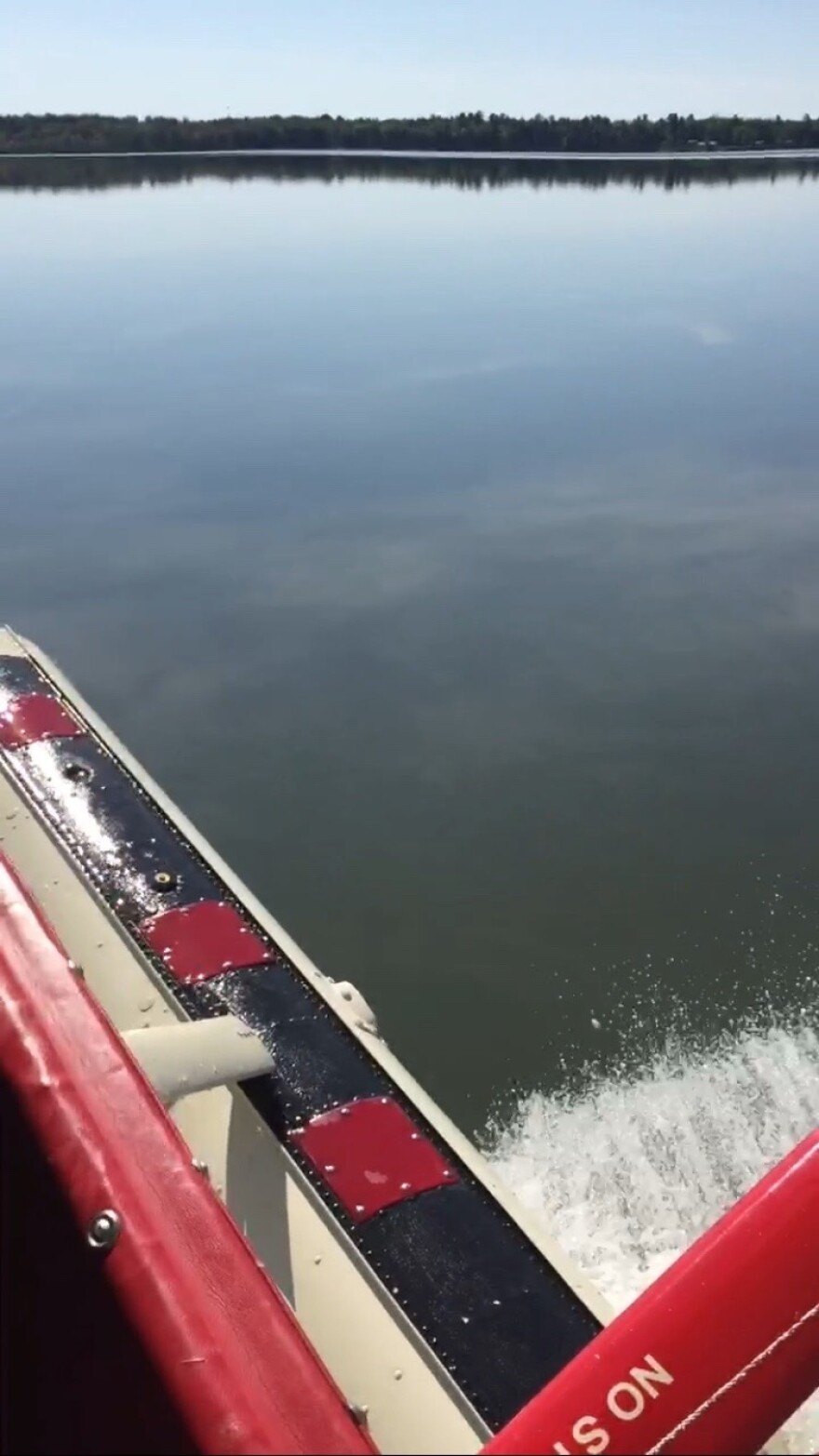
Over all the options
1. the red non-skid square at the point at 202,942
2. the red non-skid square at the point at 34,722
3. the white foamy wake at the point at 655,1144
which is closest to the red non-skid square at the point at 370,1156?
the red non-skid square at the point at 202,942

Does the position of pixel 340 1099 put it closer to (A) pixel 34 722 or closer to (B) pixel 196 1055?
(B) pixel 196 1055

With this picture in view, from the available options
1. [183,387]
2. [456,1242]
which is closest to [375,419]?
[183,387]

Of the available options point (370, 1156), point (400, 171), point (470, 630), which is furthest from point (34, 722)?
point (400, 171)

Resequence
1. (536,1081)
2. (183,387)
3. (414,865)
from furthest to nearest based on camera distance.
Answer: (183,387) → (414,865) → (536,1081)

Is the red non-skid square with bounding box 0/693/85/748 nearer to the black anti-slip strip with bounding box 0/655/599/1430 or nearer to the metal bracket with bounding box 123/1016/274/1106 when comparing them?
the black anti-slip strip with bounding box 0/655/599/1430

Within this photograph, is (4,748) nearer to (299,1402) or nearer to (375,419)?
(299,1402)

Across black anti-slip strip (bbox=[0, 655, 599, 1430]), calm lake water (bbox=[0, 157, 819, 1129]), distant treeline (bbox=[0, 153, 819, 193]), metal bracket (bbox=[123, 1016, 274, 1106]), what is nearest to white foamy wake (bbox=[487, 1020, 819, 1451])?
calm lake water (bbox=[0, 157, 819, 1129])
